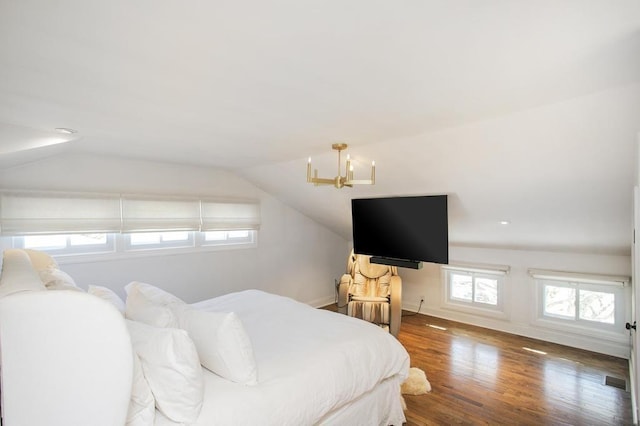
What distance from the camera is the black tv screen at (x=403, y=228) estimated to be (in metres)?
3.47

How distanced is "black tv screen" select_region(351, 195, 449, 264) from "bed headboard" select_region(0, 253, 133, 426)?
306cm

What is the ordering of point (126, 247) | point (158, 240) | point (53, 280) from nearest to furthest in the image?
1. point (53, 280)
2. point (126, 247)
3. point (158, 240)

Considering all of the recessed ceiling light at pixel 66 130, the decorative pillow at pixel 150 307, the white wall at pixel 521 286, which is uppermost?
the recessed ceiling light at pixel 66 130

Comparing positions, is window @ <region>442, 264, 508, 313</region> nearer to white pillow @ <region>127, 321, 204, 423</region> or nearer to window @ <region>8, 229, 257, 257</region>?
window @ <region>8, 229, 257, 257</region>

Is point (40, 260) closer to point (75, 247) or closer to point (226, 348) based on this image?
point (75, 247)

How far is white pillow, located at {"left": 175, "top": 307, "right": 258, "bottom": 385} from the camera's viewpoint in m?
1.70

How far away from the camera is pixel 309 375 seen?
6.06 ft

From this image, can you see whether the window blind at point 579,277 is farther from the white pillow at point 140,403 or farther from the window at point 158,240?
the window at point 158,240

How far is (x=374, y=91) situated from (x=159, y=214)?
307 centimetres

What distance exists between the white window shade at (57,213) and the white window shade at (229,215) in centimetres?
105

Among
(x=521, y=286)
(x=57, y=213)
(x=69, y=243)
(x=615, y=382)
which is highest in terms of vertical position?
(x=57, y=213)

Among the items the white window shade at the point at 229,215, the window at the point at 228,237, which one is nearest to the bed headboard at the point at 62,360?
the white window shade at the point at 229,215

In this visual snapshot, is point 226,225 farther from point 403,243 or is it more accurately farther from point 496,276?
point 496,276

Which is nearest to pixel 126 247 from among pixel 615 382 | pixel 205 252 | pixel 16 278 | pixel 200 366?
pixel 205 252
